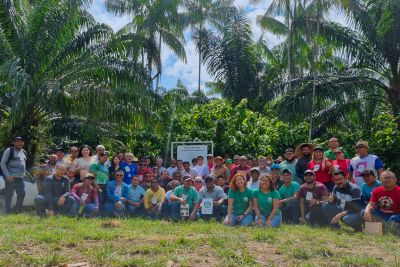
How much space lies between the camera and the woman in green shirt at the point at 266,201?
9.28 m

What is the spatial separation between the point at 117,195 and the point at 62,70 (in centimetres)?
510

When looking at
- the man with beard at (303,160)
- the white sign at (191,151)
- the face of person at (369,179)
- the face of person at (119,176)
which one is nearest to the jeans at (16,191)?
the face of person at (119,176)

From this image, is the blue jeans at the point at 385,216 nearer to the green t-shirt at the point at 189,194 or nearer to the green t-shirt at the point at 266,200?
the green t-shirt at the point at 266,200

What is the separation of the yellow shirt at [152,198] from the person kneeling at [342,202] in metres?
3.34

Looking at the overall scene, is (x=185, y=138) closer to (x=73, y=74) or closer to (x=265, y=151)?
(x=265, y=151)

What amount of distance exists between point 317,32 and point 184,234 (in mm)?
11057

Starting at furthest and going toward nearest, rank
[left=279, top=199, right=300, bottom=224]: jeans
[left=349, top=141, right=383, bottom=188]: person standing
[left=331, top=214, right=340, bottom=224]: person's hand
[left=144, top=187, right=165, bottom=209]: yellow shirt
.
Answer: [left=144, top=187, right=165, bottom=209]: yellow shirt
[left=279, top=199, right=300, bottom=224]: jeans
[left=349, top=141, right=383, bottom=188]: person standing
[left=331, top=214, right=340, bottom=224]: person's hand

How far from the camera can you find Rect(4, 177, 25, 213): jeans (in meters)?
10.9

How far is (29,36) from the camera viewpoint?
46.1 ft

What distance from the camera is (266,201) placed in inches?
371

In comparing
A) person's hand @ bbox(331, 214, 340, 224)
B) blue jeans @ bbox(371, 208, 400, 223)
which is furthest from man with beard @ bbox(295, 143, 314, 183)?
blue jeans @ bbox(371, 208, 400, 223)

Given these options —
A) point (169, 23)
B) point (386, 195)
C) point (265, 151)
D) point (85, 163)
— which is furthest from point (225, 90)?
point (386, 195)

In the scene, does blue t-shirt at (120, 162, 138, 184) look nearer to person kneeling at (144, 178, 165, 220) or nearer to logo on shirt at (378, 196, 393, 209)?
person kneeling at (144, 178, 165, 220)

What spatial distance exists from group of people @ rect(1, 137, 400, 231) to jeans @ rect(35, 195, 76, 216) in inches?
0.8
